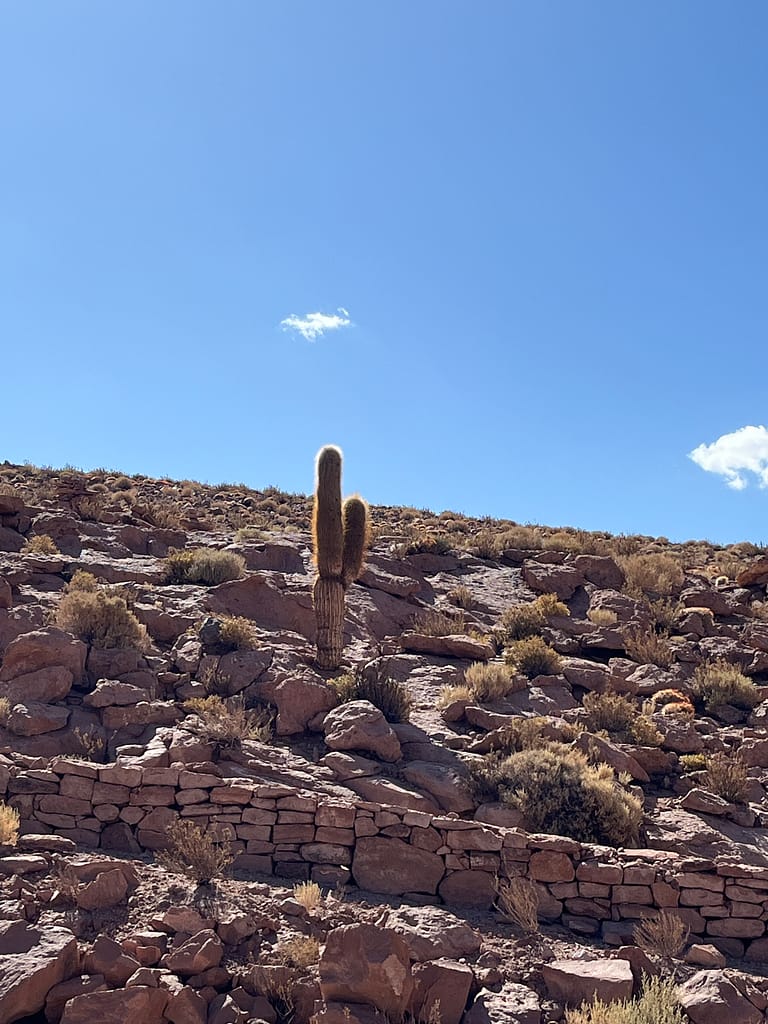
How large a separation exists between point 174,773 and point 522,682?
21.1 ft

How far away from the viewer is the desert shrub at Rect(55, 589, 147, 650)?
487 inches

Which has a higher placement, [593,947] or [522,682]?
[522,682]

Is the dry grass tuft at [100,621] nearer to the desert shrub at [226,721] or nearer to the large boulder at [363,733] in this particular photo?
the desert shrub at [226,721]

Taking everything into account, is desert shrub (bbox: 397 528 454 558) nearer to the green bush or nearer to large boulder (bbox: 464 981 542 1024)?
the green bush

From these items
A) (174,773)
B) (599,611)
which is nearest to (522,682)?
(599,611)

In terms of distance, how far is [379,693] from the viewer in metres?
12.1

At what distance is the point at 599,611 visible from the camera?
702 inches

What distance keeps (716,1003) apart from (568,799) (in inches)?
129

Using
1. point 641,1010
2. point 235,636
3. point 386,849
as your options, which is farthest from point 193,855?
point 235,636

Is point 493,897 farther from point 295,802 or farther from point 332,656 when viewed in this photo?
point 332,656

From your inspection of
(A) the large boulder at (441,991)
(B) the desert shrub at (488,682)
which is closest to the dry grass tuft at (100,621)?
(B) the desert shrub at (488,682)

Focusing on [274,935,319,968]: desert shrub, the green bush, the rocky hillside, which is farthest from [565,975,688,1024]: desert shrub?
the green bush

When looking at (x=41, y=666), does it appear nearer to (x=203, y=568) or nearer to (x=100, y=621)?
(x=100, y=621)

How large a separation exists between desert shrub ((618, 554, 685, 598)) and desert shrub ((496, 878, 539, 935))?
476 inches
